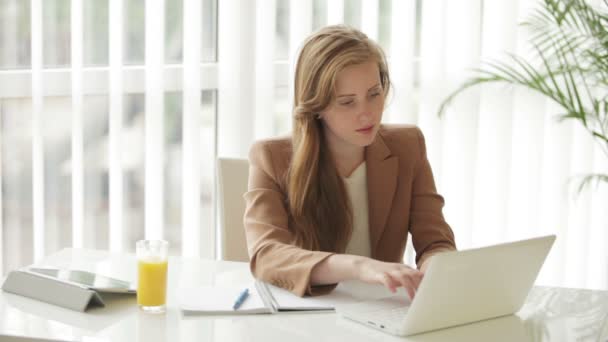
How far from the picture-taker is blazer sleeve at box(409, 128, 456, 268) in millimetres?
2164

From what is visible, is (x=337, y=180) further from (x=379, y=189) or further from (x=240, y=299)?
(x=240, y=299)

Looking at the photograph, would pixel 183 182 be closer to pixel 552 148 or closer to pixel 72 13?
pixel 72 13

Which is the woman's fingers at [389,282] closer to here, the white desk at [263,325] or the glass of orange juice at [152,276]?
the white desk at [263,325]

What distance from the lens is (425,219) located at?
223cm

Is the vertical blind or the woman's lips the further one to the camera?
the vertical blind

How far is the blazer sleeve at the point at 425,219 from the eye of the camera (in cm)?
216

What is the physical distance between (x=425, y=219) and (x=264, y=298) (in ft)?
1.88

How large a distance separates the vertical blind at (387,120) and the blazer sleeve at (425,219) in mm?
1073

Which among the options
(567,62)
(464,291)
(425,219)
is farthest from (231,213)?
(567,62)

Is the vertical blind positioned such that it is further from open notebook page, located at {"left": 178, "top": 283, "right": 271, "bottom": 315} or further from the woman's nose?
open notebook page, located at {"left": 178, "top": 283, "right": 271, "bottom": 315}

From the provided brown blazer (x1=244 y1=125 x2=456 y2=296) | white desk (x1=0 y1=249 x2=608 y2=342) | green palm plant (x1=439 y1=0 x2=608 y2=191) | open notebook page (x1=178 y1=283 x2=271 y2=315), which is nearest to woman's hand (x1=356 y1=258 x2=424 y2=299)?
white desk (x1=0 y1=249 x2=608 y2=342)

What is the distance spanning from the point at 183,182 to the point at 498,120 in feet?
4.08

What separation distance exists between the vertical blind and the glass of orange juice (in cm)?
162

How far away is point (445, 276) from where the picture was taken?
1.59 metres
